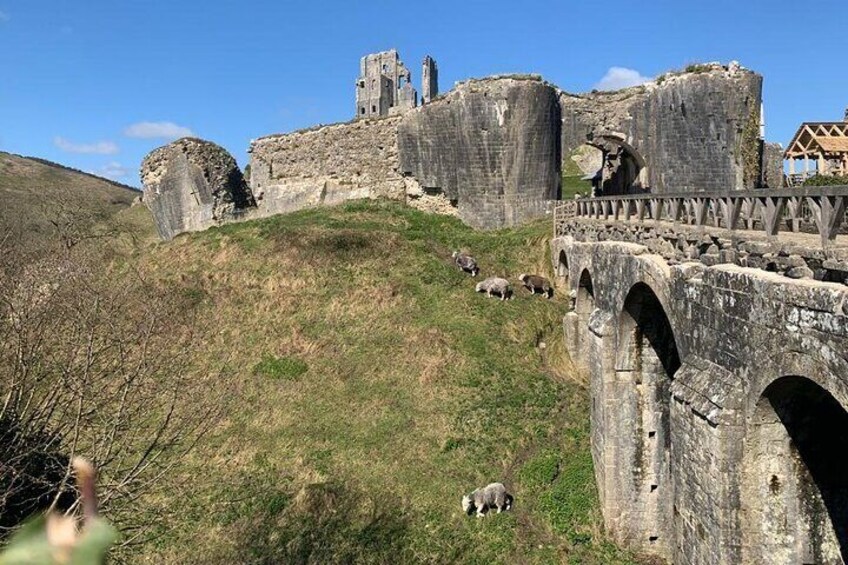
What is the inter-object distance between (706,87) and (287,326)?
20.2m

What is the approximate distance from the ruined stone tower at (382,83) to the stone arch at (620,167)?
50.1 m

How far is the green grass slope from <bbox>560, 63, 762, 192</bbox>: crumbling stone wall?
6.70 m

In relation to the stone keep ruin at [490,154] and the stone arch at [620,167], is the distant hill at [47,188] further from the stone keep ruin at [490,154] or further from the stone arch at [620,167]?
the stone arch at [620,167]

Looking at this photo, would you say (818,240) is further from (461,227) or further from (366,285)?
(461,227)

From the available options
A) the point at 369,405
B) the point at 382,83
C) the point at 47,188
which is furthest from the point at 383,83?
the point at 369,405

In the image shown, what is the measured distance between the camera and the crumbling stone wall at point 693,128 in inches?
1024

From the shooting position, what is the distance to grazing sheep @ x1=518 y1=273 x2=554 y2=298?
25453 millimetres

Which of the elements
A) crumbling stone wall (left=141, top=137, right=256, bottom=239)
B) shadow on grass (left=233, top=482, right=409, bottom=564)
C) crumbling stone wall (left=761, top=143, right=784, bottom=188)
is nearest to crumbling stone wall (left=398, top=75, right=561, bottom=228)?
crumbling stone wall (left=761, top=143, right=784, bottom=188)

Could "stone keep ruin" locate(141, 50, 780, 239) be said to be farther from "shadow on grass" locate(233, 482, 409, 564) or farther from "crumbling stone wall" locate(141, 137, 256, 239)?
"shadow on grass" locate(233, 482, 409, 564)

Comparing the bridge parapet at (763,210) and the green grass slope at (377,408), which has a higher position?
the bridge parapet at (763,210)

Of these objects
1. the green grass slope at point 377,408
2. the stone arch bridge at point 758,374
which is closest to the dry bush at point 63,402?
the green grass slope at point 377,408

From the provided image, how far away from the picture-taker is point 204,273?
2748 cm

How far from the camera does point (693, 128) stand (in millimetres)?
27047

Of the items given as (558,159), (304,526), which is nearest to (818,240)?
(304,526)
